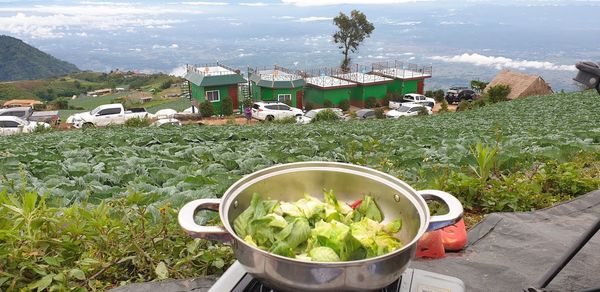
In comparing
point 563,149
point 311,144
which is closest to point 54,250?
point 311,144

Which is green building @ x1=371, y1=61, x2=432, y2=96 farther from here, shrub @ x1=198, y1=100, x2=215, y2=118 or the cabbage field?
the cabbage field

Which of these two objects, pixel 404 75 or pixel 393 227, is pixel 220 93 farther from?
pixel 393 227

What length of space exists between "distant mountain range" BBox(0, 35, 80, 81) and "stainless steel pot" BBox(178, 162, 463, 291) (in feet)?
443

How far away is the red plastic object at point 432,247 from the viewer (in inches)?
130

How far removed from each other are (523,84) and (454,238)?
4428 cm

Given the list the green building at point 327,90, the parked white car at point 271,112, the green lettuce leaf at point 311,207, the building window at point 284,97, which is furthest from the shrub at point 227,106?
the green lettuce leaf at point 311,207

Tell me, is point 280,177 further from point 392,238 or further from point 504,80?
point 504,80

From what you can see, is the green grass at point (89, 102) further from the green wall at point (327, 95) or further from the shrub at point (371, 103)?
the shrub at point (371, 103)

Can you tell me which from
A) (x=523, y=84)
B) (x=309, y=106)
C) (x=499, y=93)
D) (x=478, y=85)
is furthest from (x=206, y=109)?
(x=478, y=85)

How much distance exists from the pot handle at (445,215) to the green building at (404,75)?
4651 cm

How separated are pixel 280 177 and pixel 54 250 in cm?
197

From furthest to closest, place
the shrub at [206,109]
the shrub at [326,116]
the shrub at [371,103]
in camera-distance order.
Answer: the shrub at [371,103] → the shrub at [206,109] → the shrub at [326,116]

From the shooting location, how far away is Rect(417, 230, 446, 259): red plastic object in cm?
329

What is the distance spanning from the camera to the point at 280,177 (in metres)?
2.27
